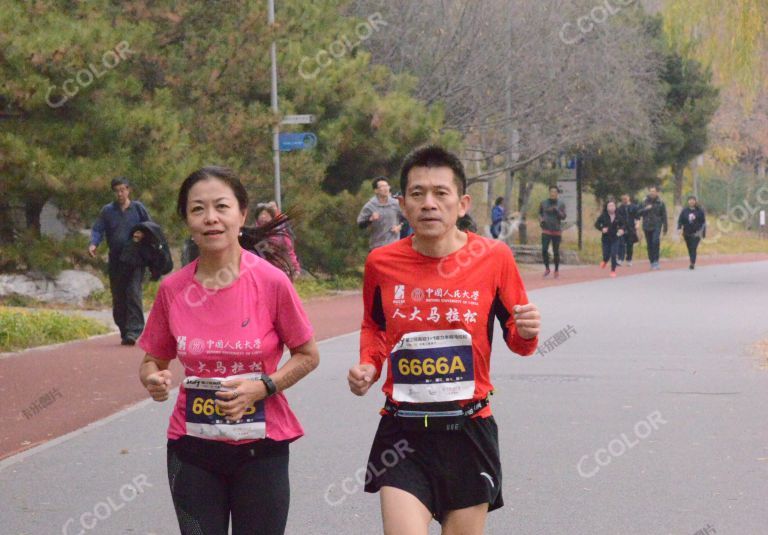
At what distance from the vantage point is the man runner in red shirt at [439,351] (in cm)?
444

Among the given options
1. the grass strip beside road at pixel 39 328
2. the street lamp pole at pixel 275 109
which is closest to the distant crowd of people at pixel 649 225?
the street lamp pole at pixel 275 109

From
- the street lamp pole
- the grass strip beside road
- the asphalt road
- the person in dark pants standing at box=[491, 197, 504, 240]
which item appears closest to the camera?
the asphalt road

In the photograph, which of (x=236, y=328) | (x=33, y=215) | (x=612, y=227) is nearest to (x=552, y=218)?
(x=612, y=227)

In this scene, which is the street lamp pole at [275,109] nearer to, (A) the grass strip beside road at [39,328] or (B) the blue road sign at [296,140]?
(B) the blue road sign at [296,140]

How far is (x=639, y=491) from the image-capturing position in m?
7.40

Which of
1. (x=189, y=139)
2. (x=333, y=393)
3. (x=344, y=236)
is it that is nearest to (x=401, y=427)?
(x=333, y=393)

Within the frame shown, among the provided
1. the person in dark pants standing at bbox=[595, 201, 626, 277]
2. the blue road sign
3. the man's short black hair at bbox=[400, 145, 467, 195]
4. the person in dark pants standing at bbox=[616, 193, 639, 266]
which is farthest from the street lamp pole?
the man's short black hair at bbox=[400, 145, 467, 195]

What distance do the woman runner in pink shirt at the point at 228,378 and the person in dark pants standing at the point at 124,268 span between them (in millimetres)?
10530

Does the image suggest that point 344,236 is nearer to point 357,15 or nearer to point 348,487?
point 357,15

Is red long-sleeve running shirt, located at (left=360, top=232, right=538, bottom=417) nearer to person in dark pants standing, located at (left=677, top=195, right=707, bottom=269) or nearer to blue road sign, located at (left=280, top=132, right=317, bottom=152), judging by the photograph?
blue road sign, located at (left=280, top=132, right=317, bottom=152)

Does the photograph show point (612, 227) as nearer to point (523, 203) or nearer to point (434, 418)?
point (523, 203)

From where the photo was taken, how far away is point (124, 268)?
14.9 m

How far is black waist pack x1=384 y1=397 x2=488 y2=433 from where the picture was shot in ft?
14.6

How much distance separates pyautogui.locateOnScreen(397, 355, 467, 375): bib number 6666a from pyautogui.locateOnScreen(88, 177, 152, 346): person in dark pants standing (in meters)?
10.6
